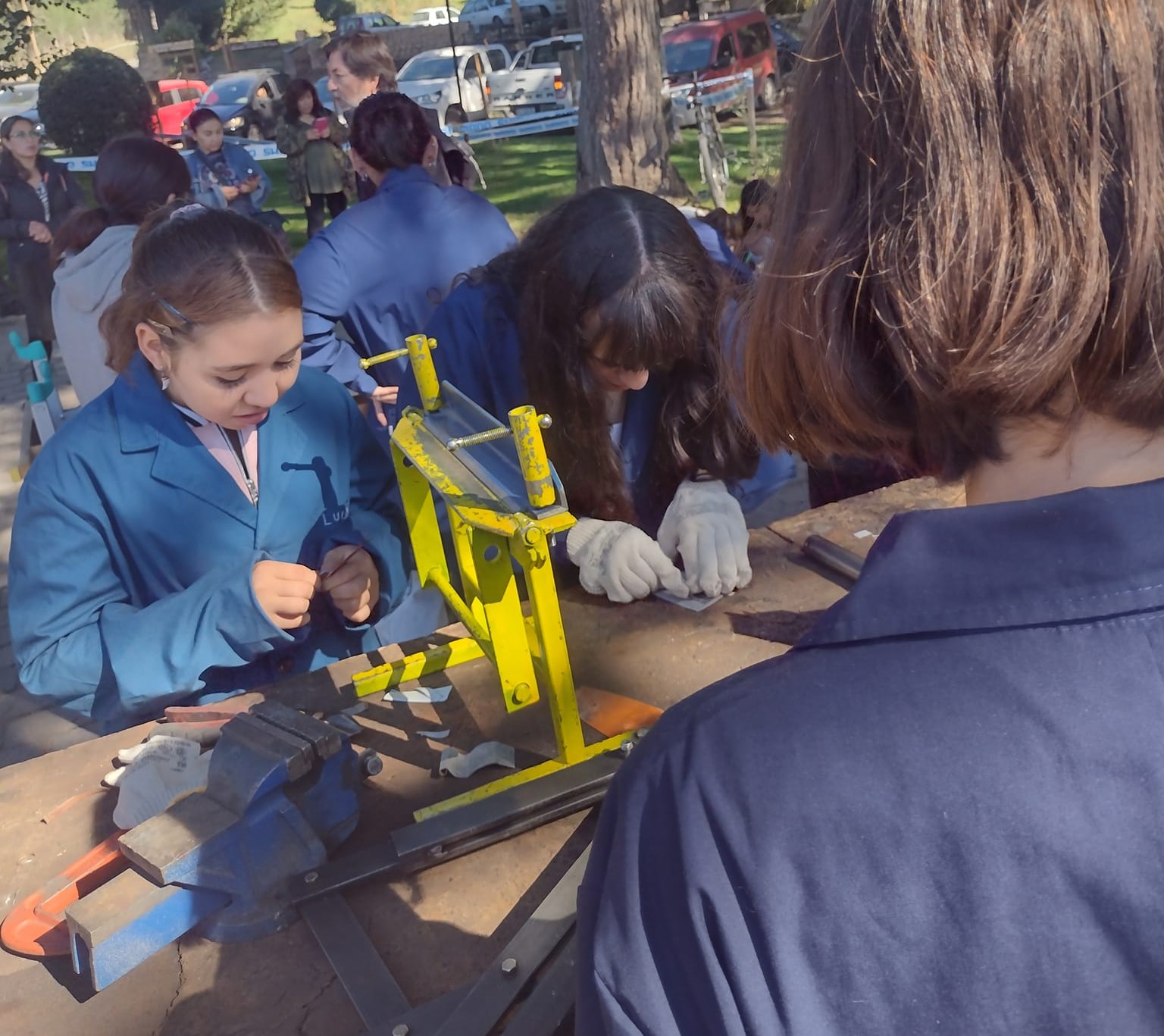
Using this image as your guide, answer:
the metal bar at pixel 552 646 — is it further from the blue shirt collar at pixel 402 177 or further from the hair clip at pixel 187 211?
the blue shirt collar at pixel 402 177

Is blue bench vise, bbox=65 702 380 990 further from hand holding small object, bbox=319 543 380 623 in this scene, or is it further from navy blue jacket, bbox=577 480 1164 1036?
navy blue jacket, bbox=577 480 1164 1036

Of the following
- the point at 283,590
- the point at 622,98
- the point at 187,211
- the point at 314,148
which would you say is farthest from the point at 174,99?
the point at 283,590

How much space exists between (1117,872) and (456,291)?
1.91m

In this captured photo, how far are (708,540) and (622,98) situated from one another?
6.85 m

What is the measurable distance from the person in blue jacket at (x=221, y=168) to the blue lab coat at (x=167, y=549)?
17.8ft

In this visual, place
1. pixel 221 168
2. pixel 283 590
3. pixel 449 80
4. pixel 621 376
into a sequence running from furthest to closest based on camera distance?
pixel 449 80 → pixel 221 168 → pixel 621 376 → pixel 283 590

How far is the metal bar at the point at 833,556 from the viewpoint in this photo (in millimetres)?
1819

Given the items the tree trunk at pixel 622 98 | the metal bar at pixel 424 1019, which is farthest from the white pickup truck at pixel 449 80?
the metal bar at pixel 424 1019

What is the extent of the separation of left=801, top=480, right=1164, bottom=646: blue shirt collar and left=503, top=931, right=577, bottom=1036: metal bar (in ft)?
1.99

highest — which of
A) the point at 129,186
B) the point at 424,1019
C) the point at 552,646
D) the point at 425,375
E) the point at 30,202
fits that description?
the point at 30,202

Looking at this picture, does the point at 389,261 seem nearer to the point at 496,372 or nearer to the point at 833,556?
the point at 496,372

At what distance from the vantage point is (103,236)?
3.16 m

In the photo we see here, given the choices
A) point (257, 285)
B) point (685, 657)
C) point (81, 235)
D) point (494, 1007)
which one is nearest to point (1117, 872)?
point (494, 1007)

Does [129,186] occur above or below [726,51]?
below
